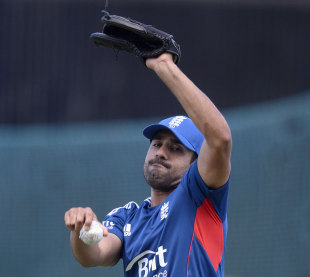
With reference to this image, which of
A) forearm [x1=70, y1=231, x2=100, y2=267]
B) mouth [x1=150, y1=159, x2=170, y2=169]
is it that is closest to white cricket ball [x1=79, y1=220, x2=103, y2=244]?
forearm [x1=70, y1=231, x2=100, y2=267]

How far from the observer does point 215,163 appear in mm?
3090

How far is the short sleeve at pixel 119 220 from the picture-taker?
3684 mm

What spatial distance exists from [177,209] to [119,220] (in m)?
0.56

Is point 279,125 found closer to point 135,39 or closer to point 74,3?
point 135,39

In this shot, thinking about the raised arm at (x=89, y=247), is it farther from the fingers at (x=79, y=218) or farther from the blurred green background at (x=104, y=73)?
the blurred green background at (x=104, y=73)

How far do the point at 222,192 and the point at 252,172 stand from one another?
3.93m

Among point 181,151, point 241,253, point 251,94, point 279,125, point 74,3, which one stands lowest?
point 241,253

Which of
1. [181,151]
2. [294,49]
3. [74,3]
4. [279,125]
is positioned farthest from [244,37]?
[181,151]

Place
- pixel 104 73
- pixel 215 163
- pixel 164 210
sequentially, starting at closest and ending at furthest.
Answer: pixel 215 163
pixel 164 210
pixel 104 73

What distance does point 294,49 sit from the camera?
11.6m

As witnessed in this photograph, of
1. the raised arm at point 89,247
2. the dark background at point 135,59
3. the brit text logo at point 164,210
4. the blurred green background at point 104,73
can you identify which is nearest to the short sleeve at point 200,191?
the brit text logo at point 164,210

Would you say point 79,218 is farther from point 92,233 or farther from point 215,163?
point 215,163

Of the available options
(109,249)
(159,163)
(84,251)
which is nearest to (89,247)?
(84,251)

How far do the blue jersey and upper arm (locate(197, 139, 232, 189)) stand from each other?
5 cm
